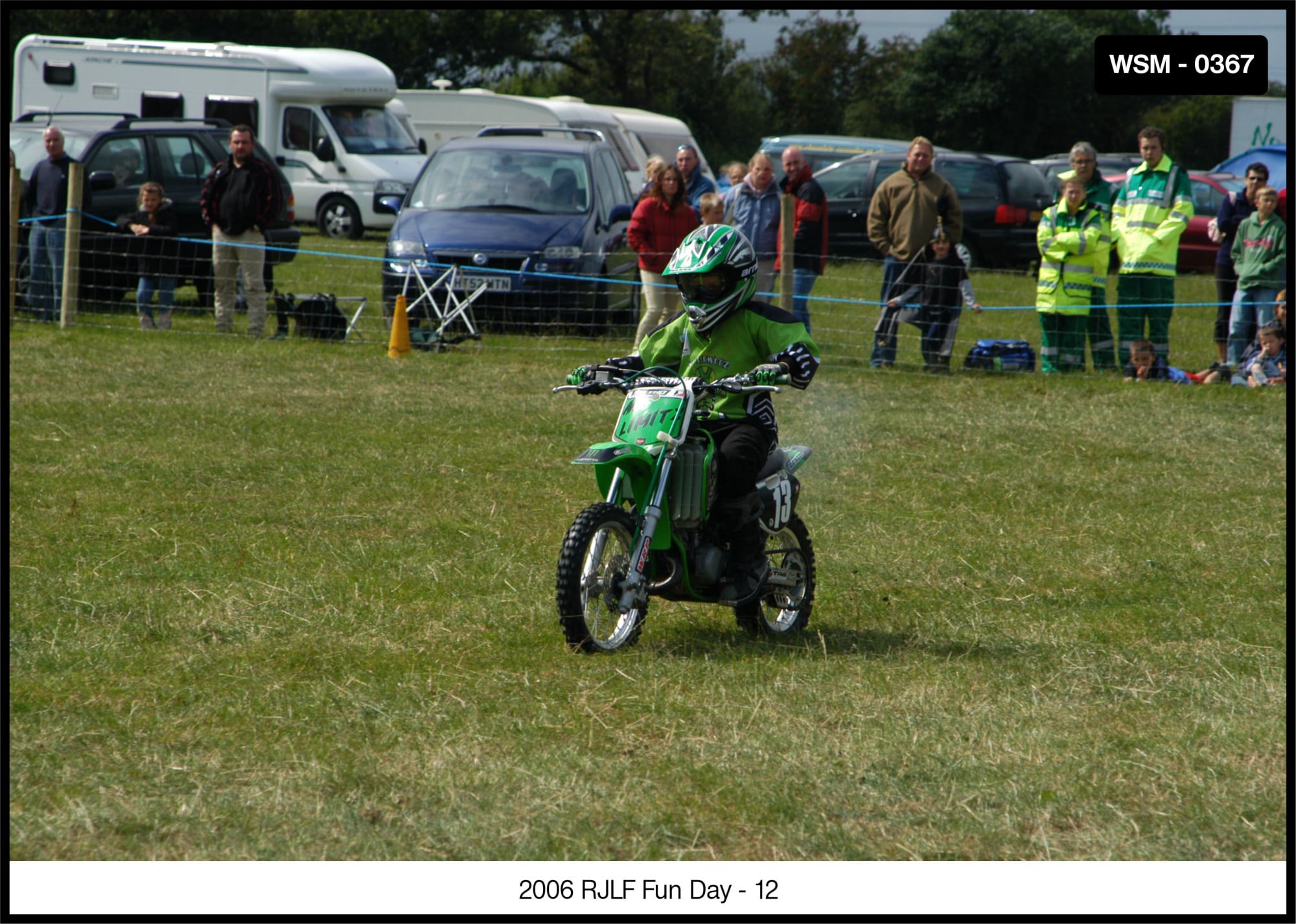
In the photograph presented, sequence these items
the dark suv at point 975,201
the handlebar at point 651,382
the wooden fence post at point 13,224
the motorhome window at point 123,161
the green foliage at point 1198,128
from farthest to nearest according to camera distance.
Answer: the green foliage at point 1198,128
the dark suv at point 975,201
the motorhome window at point 123,161
the wooden fence post at point 13,224
the handlebar at point 651,382

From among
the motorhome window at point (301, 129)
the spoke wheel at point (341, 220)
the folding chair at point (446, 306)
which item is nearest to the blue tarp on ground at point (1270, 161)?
the spoke wheel at point (341, 220)

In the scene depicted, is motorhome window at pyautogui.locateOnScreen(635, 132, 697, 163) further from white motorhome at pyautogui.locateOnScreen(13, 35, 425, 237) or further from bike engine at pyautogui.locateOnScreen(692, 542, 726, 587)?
bike engine at pyautogui.locateOnScreen(692, 542, 726, 587)

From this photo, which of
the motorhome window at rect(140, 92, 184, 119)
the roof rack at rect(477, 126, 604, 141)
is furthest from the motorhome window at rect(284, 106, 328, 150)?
the roof rack at rect(477, 126, 604, 141)

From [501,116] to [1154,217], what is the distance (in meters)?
20.5

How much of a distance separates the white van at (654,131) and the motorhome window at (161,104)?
869cm

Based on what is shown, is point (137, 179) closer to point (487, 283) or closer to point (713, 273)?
point (487, 283)

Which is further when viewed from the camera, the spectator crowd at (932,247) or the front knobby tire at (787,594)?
the spectator crowd at (932,247)

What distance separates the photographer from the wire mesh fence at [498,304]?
15281mm

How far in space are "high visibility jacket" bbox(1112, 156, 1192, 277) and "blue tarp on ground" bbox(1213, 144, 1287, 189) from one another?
52.5 feet

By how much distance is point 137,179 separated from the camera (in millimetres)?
18016

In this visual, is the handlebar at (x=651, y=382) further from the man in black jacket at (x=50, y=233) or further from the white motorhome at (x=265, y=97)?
the white motorhome at (x=265, y=97)

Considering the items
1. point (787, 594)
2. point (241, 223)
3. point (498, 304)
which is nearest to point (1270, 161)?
point (498, 304)

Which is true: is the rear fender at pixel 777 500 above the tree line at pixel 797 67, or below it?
below

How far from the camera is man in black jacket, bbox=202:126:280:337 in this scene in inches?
607
